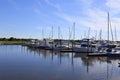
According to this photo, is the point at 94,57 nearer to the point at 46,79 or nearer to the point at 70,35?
the point at 46,79

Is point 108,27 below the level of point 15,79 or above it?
above

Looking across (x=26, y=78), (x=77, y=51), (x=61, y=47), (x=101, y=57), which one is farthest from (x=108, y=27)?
(x=26, y=78)

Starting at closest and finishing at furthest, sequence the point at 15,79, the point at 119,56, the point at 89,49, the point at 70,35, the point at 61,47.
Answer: the point at 15,79 < the point at 119,56 < the point at 89,49 < the point at 61,47 < the point at 70,35

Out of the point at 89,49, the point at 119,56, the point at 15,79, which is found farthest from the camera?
the point at 89,49

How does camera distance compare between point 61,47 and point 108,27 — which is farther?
point 61,47

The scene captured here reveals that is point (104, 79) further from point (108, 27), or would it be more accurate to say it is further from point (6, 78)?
point (108, 27)

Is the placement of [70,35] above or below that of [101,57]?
above

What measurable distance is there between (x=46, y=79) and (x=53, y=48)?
57.6m

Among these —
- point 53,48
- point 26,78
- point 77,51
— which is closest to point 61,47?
point 53,48

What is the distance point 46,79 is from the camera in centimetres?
2683

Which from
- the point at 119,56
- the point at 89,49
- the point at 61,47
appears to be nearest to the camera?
the point at 119,56

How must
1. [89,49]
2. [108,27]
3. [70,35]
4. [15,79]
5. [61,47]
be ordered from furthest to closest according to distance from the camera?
[70,35] < [61,47] < [89,49] < [108,27] < [15,79]

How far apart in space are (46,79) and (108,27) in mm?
31978

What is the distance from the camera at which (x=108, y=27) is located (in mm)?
55500
